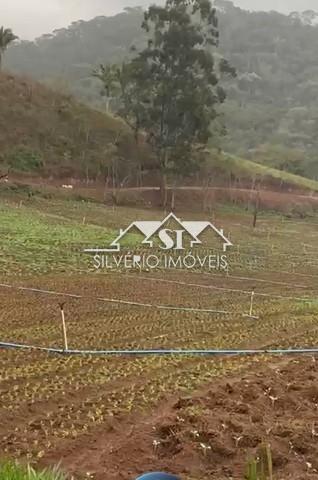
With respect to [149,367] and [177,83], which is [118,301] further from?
[177,83]

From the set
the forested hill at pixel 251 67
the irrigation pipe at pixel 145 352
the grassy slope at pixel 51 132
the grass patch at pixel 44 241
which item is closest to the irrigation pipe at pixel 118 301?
the grass patch at pixel 44 241

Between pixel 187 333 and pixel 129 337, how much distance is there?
1028 millimetres

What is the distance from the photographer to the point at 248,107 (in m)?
88.2

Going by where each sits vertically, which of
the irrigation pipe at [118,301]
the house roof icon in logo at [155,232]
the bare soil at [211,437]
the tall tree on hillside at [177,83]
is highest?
the tall tree on hillside at [177,83]

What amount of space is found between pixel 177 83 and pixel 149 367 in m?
28.2

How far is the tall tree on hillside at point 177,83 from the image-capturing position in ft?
112

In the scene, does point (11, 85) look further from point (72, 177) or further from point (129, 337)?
point (129, 337)

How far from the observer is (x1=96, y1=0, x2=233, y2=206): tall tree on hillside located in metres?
34.3

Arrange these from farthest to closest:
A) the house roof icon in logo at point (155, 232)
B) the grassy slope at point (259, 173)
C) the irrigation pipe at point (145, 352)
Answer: the grassy slope at point (259, 173)
the house roof icon in logo at point (155, 232)
the irrigation pipe at point (145, 352)

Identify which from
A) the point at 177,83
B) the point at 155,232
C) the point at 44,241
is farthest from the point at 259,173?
the point at 44,241

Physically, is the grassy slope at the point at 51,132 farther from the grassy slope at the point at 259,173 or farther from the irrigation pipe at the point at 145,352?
the irrigation pipe at the point at 145,352

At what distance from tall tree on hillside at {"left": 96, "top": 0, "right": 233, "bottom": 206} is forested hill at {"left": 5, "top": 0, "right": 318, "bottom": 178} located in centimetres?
2002

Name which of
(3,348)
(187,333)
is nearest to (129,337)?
(187,333)

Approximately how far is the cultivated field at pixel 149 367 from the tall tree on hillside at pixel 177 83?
16.0 metres
